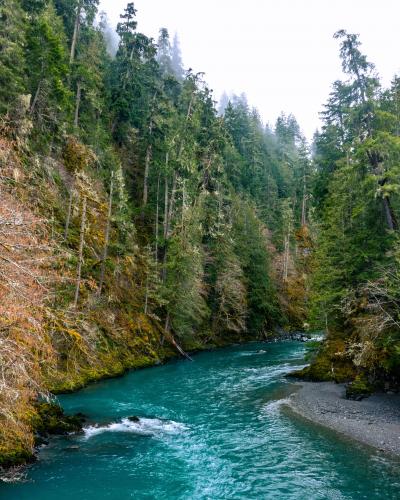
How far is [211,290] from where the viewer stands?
46.3 metres

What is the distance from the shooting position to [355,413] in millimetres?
19297

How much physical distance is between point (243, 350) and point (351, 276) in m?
18.8

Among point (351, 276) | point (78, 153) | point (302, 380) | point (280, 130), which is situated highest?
point (280, 130)

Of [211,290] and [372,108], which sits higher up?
[372,108]

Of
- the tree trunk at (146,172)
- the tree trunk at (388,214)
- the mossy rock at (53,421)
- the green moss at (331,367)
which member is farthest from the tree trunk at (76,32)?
the green moss at (331,367)

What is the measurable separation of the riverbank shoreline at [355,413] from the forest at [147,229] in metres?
1.40

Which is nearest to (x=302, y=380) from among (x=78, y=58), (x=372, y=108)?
(x=372, y=108)

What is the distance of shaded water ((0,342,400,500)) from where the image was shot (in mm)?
12531

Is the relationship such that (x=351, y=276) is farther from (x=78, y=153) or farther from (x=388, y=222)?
(x=78, y=153)

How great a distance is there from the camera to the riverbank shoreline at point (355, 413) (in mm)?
16359

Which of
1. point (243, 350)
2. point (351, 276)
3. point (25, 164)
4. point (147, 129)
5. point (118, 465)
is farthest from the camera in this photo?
point (147, 129)

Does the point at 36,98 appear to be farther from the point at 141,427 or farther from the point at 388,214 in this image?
the point at 388,214

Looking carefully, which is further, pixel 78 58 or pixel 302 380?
pixel 78 58

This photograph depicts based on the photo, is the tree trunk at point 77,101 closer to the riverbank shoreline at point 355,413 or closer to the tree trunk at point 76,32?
the tree trunk at point 76,32
